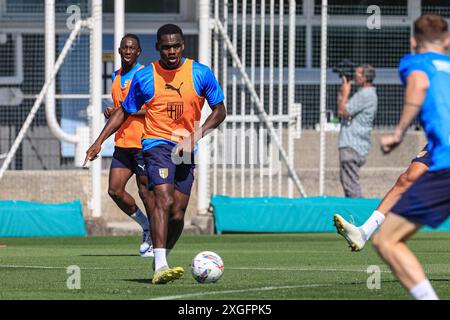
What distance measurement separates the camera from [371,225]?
12.4 m

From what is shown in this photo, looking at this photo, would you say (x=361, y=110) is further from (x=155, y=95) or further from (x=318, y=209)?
(x=155, y=95)

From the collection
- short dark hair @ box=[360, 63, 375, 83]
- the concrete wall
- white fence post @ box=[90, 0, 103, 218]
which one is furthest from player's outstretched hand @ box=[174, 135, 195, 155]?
the concrete wall

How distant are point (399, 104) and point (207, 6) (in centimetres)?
407

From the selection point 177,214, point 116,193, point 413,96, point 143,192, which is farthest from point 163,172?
point 116,193

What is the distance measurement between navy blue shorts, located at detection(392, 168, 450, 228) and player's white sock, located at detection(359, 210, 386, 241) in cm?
425

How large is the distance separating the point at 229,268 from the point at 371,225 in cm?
154

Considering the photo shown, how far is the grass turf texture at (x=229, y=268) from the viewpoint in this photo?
9984mm

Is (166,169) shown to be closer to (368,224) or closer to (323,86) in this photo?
(368,224)

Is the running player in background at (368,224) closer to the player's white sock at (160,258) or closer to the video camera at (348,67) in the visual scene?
the player's white sock at (160,258)

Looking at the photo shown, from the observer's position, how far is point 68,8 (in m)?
22.8

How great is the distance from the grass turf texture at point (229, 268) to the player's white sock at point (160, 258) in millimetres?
221

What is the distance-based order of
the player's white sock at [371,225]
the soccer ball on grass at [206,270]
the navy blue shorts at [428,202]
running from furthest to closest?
the player's white sock at [371,225]
the soccer ball on grass at [206,270]
the navy blue shorts at [428,202]

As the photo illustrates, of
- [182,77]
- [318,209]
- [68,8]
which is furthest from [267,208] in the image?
[182,77]

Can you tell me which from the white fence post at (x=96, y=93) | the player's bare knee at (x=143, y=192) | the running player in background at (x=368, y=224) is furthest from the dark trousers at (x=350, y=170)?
the running player in background at (x=368, y=224)
